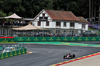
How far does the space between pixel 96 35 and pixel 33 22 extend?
70.1 feet

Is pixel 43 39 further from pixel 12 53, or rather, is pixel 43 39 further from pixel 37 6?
pixel 37 6

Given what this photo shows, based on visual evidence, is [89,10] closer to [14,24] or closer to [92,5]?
[92,5]

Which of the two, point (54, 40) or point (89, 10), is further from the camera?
point (89, 10)

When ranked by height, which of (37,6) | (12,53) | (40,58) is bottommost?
Result: (40,58)

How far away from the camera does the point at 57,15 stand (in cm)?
6550

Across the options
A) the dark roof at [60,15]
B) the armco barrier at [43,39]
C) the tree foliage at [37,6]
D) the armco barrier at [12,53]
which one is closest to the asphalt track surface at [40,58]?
the armco barrier at [12,53]

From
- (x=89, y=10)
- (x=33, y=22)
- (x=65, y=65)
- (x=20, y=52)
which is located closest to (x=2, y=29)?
(x=33, y=22)

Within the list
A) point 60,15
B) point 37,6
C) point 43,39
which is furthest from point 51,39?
point 37,6

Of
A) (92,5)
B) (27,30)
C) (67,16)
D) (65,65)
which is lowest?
(65,65)

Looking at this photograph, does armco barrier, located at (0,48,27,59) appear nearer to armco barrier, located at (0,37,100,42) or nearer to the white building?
armco barrier, located at (0,37,100,42)

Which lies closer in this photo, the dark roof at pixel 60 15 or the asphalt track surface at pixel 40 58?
the asphalt track surface at pixel 40 58

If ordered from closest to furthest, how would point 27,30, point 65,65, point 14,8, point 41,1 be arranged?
point 65,65 → point 27,30 → point 14,8 → point 41,1

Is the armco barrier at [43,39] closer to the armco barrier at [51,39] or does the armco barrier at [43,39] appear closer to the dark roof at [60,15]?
the armco barrier at [51,39]

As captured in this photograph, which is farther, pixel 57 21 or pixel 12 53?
pixel 57 21
